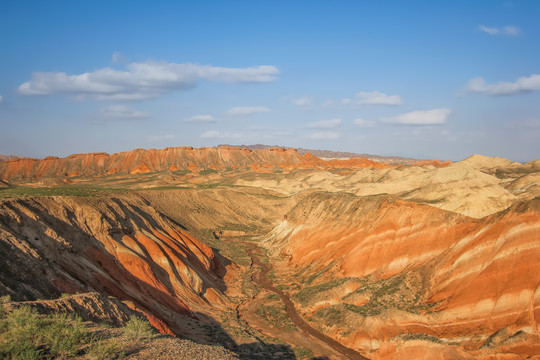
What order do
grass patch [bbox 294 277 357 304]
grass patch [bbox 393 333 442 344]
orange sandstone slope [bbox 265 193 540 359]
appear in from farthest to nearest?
1. grass patch [bbox 294 277 357 304]
2. grass patch [bbox 393 333 442 344]
3. orange sandstone slope [bbox 265 193 540 359]

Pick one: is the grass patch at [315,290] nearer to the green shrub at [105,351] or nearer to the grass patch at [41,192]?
the green shrub at [105,351]

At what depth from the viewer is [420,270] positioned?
30.1m

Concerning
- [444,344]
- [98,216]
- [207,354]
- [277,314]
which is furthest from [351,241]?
[207,354]

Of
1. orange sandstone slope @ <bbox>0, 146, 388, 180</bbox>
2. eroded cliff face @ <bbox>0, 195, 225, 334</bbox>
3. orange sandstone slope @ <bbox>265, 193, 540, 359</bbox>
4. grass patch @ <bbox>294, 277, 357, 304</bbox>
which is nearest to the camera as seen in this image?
eroded cliff face @ <bbox>0, 195, 225, 334</bbox>

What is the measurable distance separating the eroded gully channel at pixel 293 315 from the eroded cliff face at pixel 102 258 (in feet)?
16.9

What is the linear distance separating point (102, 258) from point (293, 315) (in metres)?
15.7

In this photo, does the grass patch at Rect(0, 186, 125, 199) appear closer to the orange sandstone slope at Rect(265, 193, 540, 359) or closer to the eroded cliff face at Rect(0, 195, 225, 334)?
the eroded cliff face at Rect(0, 195, 225, 334)

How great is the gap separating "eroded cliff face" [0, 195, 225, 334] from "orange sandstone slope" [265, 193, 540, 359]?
10.7 metres

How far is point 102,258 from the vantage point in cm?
2908

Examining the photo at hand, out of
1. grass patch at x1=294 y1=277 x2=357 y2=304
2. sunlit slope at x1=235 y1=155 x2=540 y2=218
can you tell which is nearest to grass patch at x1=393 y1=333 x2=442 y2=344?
grass patch at x1=294 y1=277 x2=357 y2=304

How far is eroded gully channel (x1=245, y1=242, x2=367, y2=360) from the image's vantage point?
26031 millimetres

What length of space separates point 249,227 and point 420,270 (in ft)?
147

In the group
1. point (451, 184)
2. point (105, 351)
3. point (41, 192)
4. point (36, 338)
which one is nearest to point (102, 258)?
point (41, 192)

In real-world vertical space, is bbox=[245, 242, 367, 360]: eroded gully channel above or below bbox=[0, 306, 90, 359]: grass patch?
below
